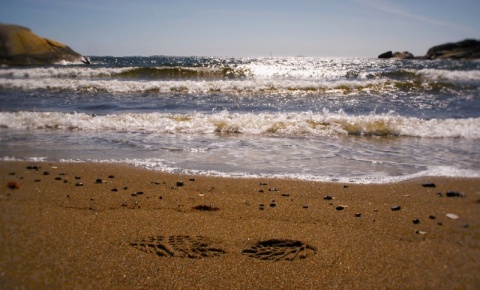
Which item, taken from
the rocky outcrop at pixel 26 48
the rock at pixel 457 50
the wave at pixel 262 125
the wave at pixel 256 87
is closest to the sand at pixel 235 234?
the wave at pixel 262 125

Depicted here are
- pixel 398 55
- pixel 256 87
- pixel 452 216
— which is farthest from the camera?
pixel 398 55

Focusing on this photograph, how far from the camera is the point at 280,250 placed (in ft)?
8.50

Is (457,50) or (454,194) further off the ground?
(457,50)

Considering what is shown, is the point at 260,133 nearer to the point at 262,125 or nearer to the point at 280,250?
the point at 262,125

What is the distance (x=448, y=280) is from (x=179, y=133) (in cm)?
586

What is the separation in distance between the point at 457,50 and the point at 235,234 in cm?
5824

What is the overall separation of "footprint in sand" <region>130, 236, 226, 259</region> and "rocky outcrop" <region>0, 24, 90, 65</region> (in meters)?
30.8

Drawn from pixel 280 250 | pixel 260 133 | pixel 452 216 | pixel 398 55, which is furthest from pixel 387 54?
pixel 280 250

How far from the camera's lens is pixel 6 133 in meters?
7.19

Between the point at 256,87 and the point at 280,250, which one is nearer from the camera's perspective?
the point at 280,250

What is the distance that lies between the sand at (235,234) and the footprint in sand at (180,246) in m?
0.01

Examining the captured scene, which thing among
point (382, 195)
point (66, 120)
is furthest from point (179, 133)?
point (382, 195)

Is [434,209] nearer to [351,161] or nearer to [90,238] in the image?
[351,161]

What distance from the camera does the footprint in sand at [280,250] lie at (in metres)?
2.50
